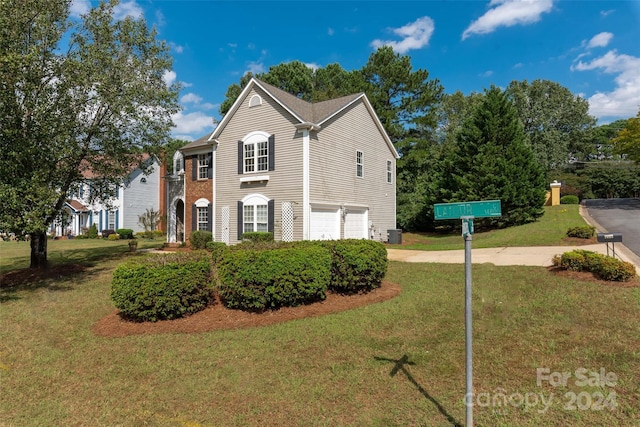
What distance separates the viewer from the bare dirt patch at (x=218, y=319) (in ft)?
21.1

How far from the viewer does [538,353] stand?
460 cm

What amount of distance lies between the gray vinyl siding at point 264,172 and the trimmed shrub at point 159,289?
822cm

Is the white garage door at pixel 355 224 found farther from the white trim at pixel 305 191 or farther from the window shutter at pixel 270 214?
the window shutter at pixel 270 214

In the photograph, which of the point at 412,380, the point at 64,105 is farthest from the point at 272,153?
the point at 412,380

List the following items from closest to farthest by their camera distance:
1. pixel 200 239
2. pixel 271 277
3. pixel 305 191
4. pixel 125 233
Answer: pixel 271 277
pixel 305 191
pixel 200 239
pixel 125 233

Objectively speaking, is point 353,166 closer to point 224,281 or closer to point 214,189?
point 214,189

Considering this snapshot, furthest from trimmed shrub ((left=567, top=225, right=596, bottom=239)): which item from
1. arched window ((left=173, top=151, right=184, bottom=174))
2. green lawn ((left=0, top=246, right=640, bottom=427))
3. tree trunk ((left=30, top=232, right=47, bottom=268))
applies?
tree trunk ((left=30, top=232, right=47, bottom=268))

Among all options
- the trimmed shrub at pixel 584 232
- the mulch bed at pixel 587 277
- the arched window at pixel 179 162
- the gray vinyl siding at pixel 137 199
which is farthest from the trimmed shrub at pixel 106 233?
the trimmed shrub at pixel 584 232

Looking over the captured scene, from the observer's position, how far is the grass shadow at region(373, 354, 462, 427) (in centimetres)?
346

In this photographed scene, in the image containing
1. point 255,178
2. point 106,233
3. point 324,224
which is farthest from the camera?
point 106,233

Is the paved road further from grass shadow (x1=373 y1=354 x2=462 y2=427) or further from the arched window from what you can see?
the arched window

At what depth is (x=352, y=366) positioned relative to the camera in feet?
15.1

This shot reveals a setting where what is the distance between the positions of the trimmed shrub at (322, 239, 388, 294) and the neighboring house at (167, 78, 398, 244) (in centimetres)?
706

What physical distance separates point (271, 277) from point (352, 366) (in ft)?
8.65
